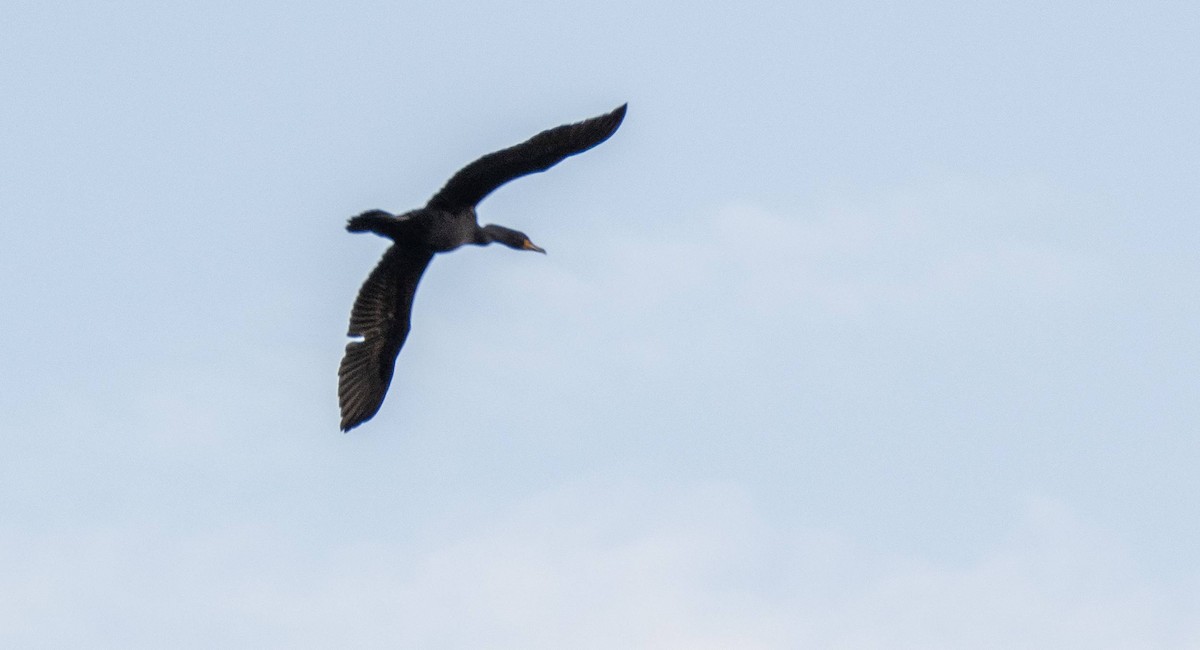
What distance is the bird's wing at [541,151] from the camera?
18.4 m

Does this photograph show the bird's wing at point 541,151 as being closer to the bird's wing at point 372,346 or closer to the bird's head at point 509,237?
the bird's head at point 509,237

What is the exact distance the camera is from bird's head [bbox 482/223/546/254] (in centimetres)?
2031

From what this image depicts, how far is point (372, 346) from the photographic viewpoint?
21.0 meters

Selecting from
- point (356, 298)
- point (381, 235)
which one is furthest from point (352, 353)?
point (381, 235)

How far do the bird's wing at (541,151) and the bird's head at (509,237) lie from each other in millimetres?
1470

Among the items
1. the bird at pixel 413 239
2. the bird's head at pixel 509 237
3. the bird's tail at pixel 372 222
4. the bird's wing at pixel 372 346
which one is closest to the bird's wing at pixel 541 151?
the bird at pixel 413 239

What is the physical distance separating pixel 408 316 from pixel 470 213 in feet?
6.41

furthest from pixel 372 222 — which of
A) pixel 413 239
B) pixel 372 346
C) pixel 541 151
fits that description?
pixel 372 346

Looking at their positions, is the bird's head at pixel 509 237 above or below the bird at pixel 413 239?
above

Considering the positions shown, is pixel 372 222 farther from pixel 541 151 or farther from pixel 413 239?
pixel 541 151

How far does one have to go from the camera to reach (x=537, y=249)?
Answer: 20969 millimetres

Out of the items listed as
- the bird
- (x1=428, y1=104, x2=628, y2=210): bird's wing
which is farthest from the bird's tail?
(x1=428, y1=104, x2=628, y2=210): bird's wing

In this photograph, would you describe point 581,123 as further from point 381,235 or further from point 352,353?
point 352,353

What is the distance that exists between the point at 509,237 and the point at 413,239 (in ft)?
4.62
